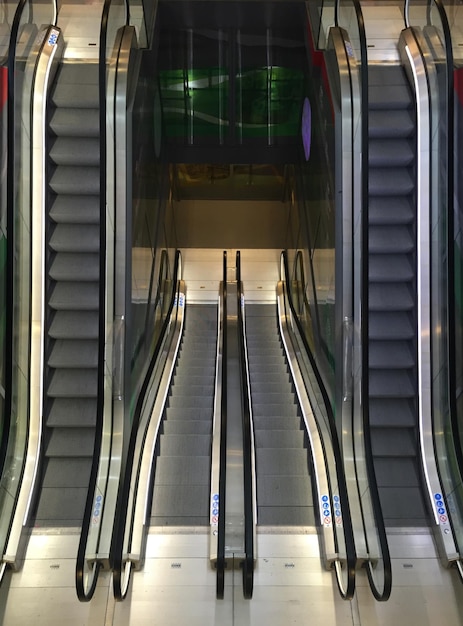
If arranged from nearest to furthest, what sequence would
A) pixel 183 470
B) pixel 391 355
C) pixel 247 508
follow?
pixel 247 508 → pixel 183 470 → pixel 391 355

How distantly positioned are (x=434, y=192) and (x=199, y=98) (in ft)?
15.2

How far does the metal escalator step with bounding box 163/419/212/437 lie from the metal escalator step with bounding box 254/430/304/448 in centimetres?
46

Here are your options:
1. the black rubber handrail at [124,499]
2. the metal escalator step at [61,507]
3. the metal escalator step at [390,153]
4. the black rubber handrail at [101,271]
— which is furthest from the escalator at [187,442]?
the metal escalator step at [390,153]

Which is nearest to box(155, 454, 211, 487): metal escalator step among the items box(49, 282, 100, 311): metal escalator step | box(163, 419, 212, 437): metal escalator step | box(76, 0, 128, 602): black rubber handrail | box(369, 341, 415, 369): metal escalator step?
box(163, 419, 212, 437): metal escalator step

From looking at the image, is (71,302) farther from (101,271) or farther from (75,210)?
(101,271)

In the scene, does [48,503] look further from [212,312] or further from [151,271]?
[212,312]

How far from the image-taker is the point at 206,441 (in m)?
5.74

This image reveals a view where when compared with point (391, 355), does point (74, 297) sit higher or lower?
higher

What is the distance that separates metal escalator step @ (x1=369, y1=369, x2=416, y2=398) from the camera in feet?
18.3

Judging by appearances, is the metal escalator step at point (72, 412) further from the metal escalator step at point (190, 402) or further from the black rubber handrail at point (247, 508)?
the black rubber handrail at point (247, 508)

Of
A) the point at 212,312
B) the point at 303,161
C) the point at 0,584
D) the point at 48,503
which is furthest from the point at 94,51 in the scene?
the point at 0,584

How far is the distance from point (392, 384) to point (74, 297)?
2.94m

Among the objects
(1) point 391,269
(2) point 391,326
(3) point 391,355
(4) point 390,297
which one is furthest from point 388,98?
(3) point 391,355

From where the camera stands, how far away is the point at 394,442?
215 inches
